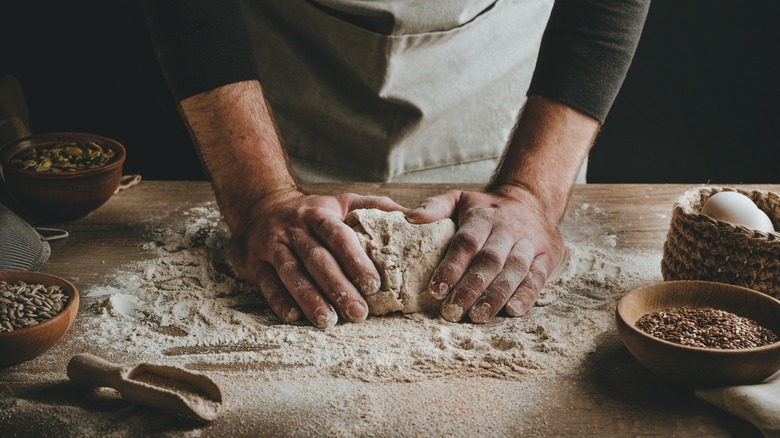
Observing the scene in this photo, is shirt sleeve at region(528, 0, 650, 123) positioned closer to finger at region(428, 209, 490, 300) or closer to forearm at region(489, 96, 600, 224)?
forearm at region(489, 96, 600, 224)

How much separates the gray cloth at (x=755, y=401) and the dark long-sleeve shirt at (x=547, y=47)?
829mm

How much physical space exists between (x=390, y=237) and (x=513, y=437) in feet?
1.75

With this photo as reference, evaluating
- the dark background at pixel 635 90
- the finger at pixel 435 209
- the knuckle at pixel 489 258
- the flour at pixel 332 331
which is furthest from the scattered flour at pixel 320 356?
the dark background at pixel 635 90

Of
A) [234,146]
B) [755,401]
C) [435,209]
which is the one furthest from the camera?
[234,146]

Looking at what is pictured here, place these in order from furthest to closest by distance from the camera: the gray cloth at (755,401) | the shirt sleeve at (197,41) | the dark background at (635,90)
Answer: the dark background at (635,90) → the shirt sleeve at (197,41) → the gray cloth at (755,401)

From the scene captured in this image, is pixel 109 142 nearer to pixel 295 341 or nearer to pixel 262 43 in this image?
pixel 262 43

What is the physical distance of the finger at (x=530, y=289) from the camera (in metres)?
1.39

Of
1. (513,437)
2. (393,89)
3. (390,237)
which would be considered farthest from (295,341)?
(393,89)

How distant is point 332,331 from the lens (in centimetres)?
133

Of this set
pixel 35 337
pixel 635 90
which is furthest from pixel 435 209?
pixel 635 90

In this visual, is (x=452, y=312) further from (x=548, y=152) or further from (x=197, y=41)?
(x=197, y=41)

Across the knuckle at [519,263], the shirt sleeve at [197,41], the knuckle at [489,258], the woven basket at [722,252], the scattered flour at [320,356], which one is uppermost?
the shirt sleeve at [197,41]

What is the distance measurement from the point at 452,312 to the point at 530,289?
182 mm

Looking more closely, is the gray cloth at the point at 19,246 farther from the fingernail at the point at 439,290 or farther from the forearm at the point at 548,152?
the forearm at the point at 548,152
